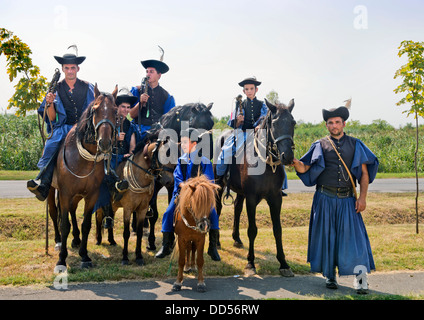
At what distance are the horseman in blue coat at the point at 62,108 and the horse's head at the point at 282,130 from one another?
3540mm

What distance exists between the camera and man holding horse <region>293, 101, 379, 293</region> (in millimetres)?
5531

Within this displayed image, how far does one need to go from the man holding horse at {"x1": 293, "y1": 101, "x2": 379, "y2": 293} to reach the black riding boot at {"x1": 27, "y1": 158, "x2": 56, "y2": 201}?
4236mm

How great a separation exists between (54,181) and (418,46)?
8.70 meters

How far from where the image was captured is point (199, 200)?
4977 millimetres

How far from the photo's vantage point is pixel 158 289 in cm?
552

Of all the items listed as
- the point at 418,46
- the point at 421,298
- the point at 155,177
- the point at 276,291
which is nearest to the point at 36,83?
the point at 155,177

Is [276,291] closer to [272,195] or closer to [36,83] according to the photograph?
[272,195]

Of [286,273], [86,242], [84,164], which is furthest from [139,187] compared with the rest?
[286,273]

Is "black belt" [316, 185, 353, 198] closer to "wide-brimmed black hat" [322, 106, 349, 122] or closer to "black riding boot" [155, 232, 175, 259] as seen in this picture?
"wide-brimmed black hat" [322, 106, 349, 122]

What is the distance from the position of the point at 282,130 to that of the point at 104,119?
2.73 metres

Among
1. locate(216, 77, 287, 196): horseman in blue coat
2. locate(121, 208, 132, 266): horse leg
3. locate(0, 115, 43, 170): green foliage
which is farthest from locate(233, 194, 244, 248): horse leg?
locate(0, 115, 43, 170): green foliage

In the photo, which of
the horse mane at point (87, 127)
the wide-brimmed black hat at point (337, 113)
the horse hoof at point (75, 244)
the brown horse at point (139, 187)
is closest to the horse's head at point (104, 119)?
the horse mane at point (87, 127)

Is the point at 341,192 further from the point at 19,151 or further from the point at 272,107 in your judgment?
the point at 19,151

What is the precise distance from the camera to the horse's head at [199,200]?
499 cm
